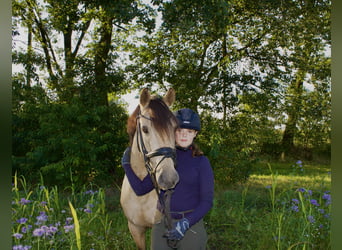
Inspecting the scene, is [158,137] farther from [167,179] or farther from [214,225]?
[214,225]

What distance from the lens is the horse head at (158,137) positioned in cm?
181

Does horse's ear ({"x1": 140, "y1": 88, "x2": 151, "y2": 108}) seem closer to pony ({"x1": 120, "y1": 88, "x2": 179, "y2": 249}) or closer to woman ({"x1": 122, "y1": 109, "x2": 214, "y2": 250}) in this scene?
pony ({"x1": 120, "y1": 88, "x2": 179, "y2": 249})

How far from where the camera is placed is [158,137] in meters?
1.96

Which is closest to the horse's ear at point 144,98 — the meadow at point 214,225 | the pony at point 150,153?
the pony at point 150,153

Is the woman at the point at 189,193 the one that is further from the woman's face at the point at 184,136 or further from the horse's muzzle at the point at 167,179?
the horse's muzzle at the point at 167,179

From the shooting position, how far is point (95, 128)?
664 centimetres

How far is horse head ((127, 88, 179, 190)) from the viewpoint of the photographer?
1814 mm

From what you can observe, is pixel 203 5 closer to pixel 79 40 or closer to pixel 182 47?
pixel 182 47

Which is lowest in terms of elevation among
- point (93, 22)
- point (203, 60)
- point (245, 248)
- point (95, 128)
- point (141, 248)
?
point (245, 248)

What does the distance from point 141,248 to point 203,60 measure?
516 centimetres

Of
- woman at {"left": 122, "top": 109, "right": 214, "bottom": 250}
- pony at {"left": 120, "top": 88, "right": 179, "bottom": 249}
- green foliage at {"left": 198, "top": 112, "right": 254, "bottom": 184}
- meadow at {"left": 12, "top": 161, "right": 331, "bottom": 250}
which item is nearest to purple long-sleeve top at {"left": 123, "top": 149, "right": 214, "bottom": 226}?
woman at {"left": 122, "top": 109, "right": 214, "bottom": 250}

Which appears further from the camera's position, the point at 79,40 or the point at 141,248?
the point at 79,40

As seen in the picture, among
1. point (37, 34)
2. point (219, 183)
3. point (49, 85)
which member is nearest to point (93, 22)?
point (37, 34)

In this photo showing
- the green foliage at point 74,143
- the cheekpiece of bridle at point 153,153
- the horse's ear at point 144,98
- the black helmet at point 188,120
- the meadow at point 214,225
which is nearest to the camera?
the cheekpiece of bridle at point 153,153
